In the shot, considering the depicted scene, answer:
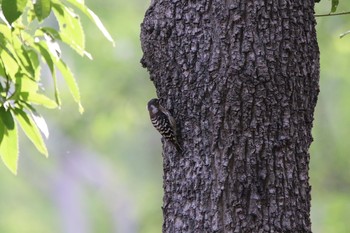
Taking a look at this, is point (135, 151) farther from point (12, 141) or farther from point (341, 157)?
point (12, 141)

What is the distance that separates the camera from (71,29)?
369cm

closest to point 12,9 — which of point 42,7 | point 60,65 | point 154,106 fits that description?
point 42,7

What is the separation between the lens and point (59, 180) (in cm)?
2495

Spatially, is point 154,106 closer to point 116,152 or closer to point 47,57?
point 47,57

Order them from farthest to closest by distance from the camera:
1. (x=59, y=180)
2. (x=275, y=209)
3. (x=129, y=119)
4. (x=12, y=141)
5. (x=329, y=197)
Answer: (x=59, y=180)
(x=129, y=119)
(x=329, y=197)
(x=12, y=141)
(x=275, y=209)

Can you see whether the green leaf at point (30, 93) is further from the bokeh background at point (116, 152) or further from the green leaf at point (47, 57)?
the bokeh background at point (116, 152)

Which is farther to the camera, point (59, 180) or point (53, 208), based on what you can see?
point (53, 208)

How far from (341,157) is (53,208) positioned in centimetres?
1678

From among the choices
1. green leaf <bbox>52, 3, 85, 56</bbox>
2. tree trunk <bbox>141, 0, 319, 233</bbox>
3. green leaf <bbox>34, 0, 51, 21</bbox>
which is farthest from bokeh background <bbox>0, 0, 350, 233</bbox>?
green leaf <bbox>34, 0, 51, 21</bbox>

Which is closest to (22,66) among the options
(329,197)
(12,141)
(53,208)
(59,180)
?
(12,141)

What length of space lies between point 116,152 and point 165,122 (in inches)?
874

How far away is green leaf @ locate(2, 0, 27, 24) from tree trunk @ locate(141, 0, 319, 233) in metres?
0.57

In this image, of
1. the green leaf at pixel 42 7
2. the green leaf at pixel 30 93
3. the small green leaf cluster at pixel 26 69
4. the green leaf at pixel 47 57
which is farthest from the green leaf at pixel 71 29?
the green leaf at pixel 42 7

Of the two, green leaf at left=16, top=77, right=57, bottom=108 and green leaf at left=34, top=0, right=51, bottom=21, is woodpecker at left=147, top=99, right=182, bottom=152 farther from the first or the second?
green leaf at left=34, top=0, right=51, bottom=21
